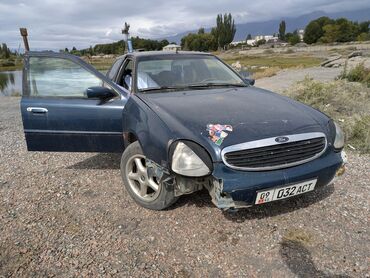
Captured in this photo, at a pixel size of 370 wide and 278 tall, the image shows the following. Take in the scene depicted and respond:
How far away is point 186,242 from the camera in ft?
8.70

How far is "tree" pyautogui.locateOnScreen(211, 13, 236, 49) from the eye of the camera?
92.2 metres

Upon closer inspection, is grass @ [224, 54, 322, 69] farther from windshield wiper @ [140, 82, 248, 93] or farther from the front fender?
the front fender

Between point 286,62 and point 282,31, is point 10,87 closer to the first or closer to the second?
point 286,62

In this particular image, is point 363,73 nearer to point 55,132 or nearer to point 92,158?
point 92,158

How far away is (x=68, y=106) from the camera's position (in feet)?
11.6

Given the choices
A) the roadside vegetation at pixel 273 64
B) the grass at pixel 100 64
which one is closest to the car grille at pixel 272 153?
the grass at pixel 100 64

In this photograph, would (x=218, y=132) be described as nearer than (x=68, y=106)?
Yes

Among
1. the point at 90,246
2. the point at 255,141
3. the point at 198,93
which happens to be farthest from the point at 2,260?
the point at 198,93

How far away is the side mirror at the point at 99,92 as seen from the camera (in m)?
3.41

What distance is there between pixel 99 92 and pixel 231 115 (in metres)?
1.57

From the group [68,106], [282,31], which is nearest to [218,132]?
[68,106]

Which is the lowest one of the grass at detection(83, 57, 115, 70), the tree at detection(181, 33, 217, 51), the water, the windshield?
the water

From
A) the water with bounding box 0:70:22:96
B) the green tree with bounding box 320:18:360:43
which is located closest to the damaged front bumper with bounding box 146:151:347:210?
the water with bounding box 0:70:22:96

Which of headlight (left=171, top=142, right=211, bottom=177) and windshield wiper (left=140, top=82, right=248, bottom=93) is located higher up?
windshield wiper (left=140, top=82, right=248, bottom=93)
